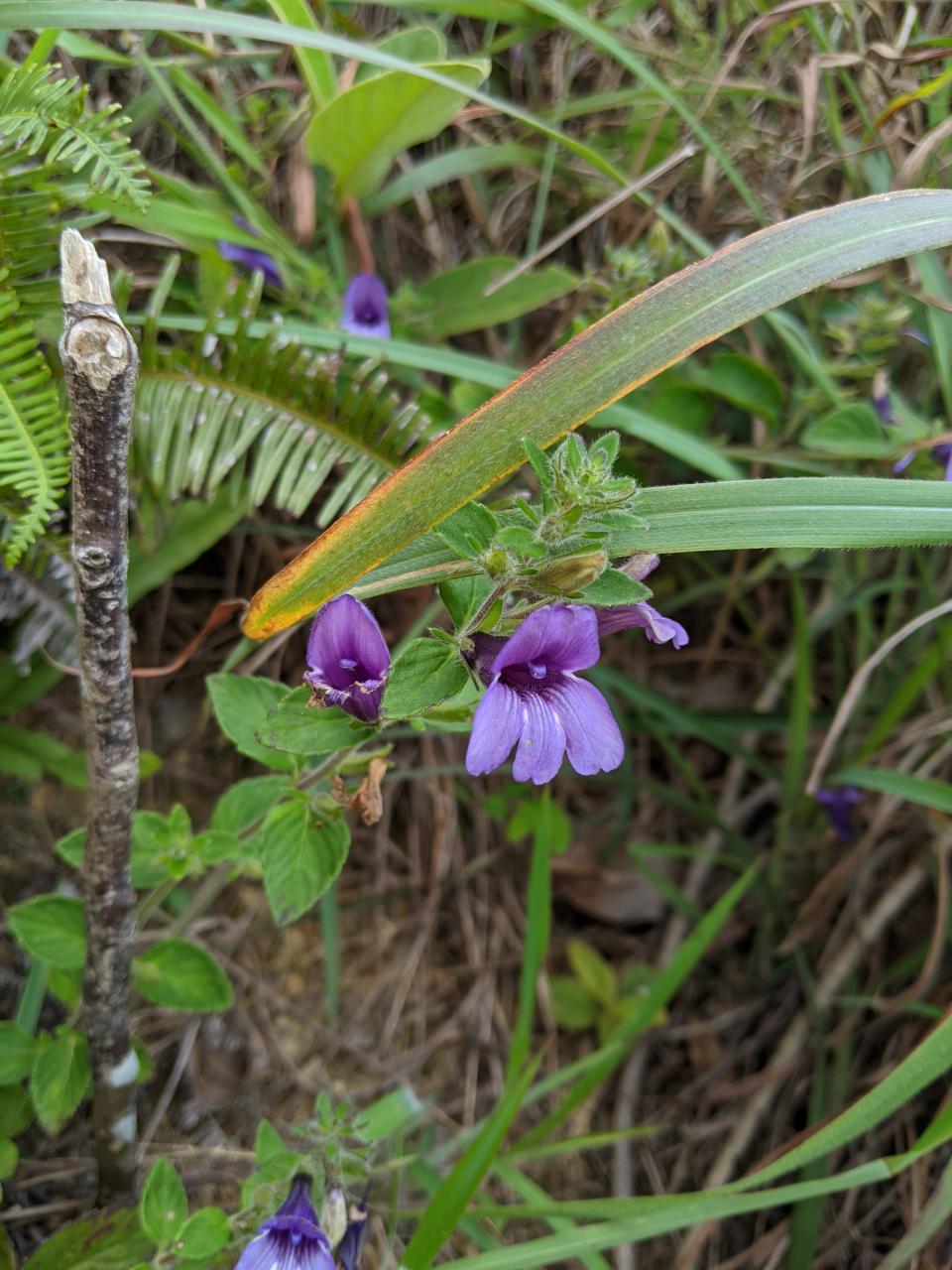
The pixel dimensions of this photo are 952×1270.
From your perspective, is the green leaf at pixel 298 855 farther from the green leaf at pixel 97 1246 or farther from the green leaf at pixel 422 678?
the green leaf at pixel 97 1246

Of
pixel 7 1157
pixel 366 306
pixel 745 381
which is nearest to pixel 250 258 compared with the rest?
pixel 366 306

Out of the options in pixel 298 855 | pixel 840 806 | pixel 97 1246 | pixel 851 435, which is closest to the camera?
pixel 298 855

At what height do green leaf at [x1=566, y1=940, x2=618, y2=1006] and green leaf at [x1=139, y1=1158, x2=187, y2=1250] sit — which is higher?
green leaf at [x1=566, y1=940, x2=618, y2=1006]

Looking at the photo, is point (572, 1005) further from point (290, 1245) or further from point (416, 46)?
point (416, 46)

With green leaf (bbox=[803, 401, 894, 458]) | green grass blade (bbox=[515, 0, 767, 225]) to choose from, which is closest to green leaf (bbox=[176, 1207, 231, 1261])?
green leaf (bbox=[803, 401, 894, 458])

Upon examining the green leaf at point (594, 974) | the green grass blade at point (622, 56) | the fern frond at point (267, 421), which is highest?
the green grass blade at point (622, 56)

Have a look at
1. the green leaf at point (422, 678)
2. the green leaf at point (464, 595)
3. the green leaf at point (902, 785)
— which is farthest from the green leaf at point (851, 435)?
the green leaf at point (422, 678)

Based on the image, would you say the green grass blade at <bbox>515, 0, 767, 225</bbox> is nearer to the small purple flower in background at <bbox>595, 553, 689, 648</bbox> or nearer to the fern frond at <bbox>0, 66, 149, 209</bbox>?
the fern frond at <bbox>0, 66, 149, 209</bbox>
